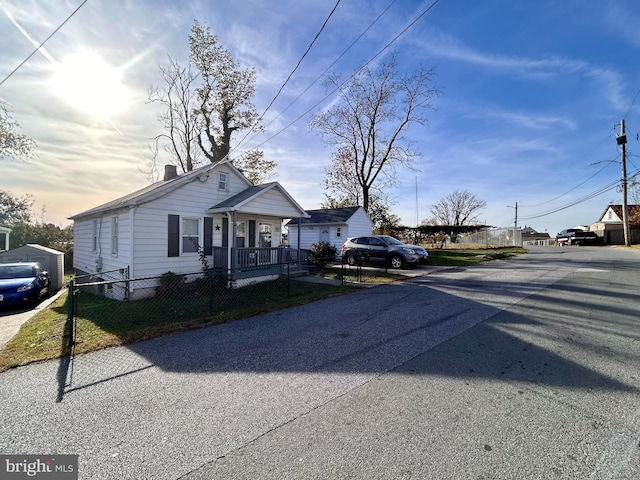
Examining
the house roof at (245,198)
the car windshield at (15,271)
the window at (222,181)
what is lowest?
the car windshield at (15,271)

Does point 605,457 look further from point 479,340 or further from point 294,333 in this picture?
point 294,333

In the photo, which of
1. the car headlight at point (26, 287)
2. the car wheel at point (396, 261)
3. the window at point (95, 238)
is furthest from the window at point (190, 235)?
the car wheel at point (396, 261)

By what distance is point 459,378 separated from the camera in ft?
11.6

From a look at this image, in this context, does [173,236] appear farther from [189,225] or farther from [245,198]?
[245,198]

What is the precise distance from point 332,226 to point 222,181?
956 centimetres

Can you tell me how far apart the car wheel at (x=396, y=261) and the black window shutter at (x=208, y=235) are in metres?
8.49

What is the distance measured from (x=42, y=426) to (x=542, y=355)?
586 cm

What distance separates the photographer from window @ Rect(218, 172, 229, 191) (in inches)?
488

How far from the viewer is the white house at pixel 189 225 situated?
10086 millimetres

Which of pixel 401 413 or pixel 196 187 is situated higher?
pixel 196 187

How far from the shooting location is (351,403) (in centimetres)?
306

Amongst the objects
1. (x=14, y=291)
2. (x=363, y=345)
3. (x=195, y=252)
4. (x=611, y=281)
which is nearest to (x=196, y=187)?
(x=195, y=252)

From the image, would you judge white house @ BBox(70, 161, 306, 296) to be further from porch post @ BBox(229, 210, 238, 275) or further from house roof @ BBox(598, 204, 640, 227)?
house roof @ BBox(598, 204, 640, 227)

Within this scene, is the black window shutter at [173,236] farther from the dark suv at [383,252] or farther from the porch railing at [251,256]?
the dark suv at [383,252]
